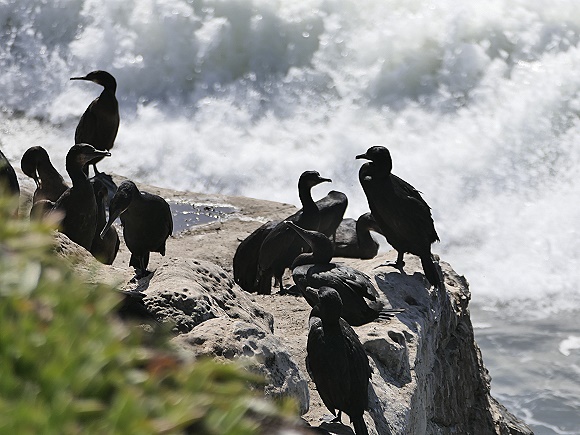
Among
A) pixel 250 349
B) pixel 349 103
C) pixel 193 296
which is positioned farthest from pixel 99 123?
pixel 349 103

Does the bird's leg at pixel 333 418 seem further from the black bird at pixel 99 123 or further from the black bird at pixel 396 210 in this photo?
the black bird at pixel 99 123

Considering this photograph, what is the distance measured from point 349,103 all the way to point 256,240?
9.39 m

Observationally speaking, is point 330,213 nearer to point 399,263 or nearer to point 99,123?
point 399,263

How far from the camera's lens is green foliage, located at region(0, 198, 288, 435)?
1.64 metres

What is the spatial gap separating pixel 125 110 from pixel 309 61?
134 inches

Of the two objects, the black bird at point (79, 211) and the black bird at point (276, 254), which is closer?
the black bird at point (79, 211)

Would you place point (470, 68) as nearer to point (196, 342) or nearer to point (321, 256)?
point (321, 256)

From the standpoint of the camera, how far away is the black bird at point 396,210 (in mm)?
8203

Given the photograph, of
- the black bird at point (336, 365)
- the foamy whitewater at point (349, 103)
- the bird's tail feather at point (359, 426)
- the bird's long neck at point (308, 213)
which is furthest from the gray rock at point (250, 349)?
the foamy whitewater at point (349, 103)

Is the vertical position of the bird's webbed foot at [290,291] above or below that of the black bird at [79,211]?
above

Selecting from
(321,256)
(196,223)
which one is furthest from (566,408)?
(321,256)

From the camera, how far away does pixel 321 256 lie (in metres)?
7.53

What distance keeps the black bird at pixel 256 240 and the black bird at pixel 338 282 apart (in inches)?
65.1

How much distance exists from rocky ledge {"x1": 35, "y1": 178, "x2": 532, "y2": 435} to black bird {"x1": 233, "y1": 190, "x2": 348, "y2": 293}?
1.43 ft
